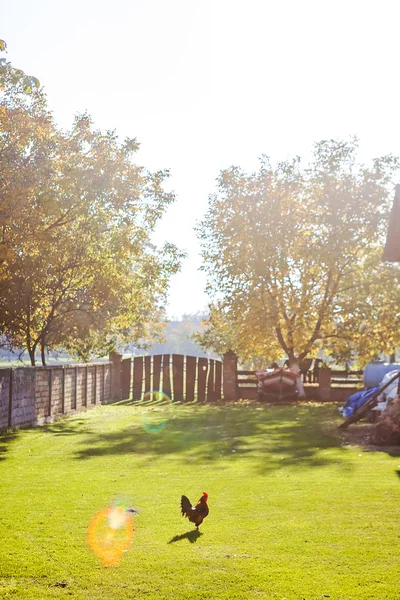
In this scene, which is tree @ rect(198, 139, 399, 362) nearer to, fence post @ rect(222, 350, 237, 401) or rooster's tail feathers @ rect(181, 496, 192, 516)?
fence post @ rect(222, 350, 237, 401)

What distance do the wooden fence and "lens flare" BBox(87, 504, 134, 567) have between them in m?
22.6

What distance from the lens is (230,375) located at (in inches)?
1201

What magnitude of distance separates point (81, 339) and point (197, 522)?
25.0 metres

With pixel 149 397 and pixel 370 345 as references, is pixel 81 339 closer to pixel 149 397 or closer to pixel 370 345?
pixel 149 397

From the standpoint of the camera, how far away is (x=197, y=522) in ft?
22.6

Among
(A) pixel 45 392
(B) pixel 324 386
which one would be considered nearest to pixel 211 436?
(A) pixel 45 392

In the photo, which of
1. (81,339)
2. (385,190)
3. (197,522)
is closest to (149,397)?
(81,339)

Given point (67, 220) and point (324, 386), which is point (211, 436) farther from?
point (324, 386)

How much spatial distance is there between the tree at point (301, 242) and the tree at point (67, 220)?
5.71 meters

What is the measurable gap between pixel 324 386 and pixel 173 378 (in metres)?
6.66

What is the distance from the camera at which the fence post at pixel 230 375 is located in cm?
3036

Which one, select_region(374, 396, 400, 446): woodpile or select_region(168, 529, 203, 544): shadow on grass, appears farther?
select_region(374, 396, 400, 446): woodpile

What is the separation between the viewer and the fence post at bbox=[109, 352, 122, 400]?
30188 mm

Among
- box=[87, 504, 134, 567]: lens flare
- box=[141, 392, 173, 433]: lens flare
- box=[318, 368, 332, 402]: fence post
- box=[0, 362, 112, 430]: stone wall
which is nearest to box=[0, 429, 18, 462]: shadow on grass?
box=[0, 362, 112, 430]: stone wall
